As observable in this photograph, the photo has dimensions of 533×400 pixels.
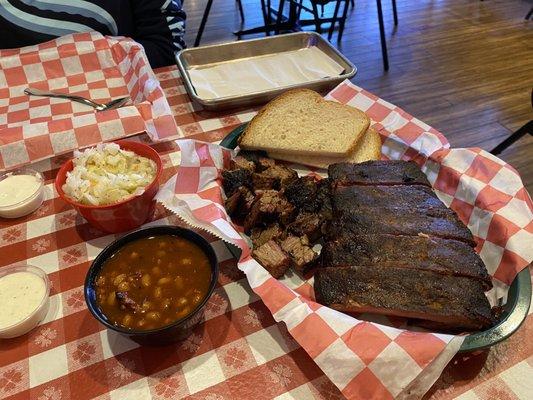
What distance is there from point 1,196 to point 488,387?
1811 millimetres

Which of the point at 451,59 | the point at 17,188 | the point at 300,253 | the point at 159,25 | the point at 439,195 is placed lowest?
the point at 451,59

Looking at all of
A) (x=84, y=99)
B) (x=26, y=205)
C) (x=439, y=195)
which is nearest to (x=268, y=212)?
(x=439, y=195)

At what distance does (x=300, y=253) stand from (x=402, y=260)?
1.05ft

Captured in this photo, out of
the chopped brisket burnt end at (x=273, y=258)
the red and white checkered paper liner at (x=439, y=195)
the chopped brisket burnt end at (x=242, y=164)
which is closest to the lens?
the red and white checkered paper liner at (x=439, y=195)

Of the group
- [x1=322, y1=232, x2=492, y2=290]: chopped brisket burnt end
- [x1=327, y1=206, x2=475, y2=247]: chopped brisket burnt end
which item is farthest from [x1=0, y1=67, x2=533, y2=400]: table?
[x1=327, y1=206, x2=475, y2=247]: chopped brisket burnt end

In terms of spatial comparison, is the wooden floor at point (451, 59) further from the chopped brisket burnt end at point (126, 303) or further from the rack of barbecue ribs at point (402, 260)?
the chopped brisket burnt end at point (126, 303)

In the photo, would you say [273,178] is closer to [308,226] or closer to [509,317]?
[308,226]

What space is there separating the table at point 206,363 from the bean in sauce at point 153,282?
0.16 meters

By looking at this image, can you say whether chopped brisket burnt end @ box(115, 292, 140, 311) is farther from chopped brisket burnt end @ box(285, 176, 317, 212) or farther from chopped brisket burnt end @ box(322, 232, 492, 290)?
chopped brisket burnt end @ box(285, 176, 317, 212)

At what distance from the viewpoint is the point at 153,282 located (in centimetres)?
121

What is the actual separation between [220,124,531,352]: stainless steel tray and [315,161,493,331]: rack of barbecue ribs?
4 cm

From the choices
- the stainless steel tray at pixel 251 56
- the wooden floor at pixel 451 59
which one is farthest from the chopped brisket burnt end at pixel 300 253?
the wooden floor at pixel 451 59

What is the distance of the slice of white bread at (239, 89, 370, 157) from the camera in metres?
1.89

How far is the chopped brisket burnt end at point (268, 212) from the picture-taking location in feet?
4.91
